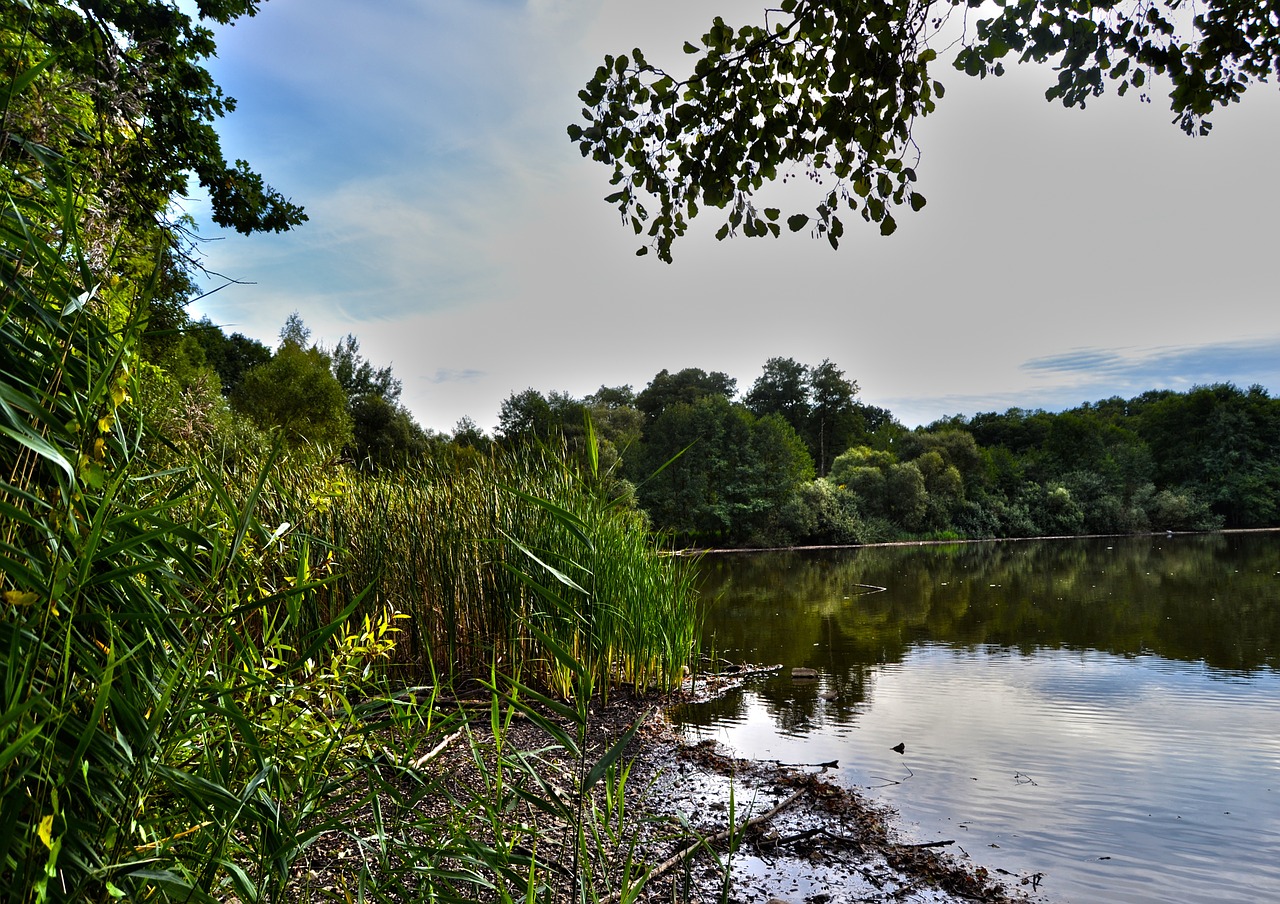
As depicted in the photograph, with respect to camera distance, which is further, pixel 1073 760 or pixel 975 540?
pixel 975 540

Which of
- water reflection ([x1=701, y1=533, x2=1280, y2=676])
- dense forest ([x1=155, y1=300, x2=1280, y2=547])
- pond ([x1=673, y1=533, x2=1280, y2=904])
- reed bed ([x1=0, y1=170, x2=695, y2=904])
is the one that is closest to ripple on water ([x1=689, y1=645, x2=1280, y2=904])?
pond ([x1=673, y1=533, x2=1280, y2=904])

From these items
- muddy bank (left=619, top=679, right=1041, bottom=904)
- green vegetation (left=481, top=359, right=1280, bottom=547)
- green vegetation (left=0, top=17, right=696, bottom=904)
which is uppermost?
green vegetation (left=481, top=359, right=1280, bottom=547)

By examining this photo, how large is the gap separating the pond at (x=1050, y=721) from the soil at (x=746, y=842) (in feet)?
1.03

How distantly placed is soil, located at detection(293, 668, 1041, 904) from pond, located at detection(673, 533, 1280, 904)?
315 millimetres

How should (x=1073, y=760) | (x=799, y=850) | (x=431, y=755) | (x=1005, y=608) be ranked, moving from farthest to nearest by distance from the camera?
(x=1005, y=608), (x=1073, y=760), (x=799, y=850), (x=431, y=755)

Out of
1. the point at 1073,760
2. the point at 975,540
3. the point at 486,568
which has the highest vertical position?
the point at 486,568

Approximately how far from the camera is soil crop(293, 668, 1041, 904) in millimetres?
2664

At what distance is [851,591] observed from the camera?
49.2 feet

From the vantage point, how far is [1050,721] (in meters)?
6.10

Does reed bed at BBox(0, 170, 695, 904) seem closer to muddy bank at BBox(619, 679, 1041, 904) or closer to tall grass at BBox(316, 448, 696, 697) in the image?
muddy bank at BBox(619, 679, 1041, 904)

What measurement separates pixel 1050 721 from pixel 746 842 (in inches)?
149

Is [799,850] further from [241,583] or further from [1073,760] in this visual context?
[1073,760]

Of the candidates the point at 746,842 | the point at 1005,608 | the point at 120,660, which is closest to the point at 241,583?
the point at 120,660

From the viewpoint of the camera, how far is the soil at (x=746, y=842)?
2.66 meters
